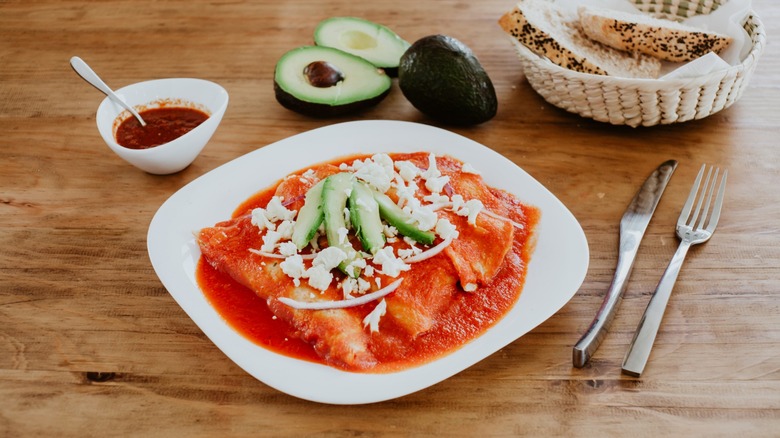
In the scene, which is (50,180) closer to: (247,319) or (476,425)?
(247,319)

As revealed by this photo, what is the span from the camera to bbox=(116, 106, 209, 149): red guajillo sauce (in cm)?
306

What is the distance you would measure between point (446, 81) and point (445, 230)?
99 cm

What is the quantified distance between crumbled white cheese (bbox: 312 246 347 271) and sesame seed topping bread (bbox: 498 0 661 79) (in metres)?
1.60

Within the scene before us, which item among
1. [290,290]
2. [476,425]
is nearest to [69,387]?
[290,290]

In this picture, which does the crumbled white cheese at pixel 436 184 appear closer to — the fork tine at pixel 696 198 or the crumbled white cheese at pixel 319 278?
the crumbled white cheese at pixel 319 278

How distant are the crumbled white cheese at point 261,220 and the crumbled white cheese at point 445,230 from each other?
60cm

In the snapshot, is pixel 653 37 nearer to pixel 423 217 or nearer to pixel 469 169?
pixel 469 169

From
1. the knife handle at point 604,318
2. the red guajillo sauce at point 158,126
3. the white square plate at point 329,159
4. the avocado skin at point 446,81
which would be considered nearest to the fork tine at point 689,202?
the knife handle at point 604,318

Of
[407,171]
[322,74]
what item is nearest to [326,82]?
[322,74]

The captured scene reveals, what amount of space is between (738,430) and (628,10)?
2.33 m

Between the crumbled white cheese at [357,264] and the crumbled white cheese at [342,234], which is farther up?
the crumbled white cheese at [342,234]

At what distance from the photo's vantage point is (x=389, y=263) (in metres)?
2.31

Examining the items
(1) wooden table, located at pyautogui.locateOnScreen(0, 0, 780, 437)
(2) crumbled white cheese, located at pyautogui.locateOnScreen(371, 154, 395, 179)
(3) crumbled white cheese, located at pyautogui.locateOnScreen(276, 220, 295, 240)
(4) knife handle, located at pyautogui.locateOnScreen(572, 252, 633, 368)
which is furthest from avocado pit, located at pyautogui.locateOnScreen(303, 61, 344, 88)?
(4) knife handle, located at pyautogui.locateOnScreen(572, 252, 633, 368)

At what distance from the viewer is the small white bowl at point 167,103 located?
296 cm
